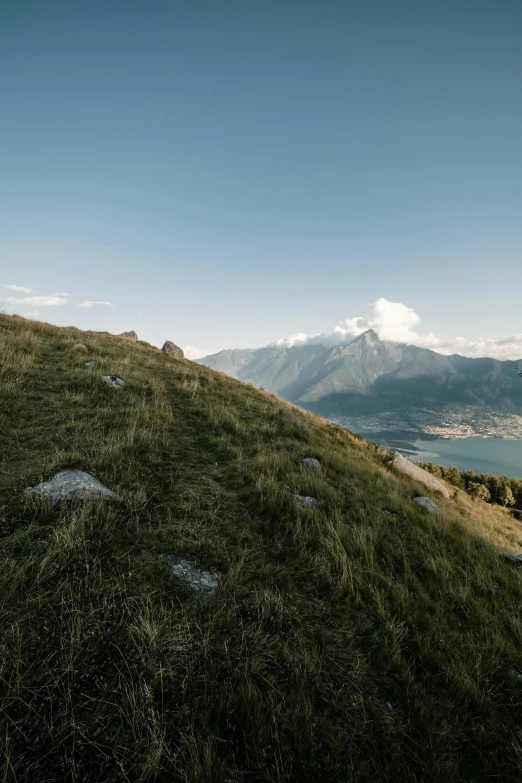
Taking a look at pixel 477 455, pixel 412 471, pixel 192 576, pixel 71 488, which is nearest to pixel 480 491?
pixel 412 471

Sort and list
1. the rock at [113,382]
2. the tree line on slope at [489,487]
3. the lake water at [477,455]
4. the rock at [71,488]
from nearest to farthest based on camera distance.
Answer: the rock at [71,488] < the rock at [113,382] < the tree line on slope at [489,487] < the lake water at [477,455]

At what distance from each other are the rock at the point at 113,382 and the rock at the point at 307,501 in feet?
25.1

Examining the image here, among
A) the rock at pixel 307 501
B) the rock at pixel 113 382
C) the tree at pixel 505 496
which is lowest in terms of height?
the tree at pixel 505 496

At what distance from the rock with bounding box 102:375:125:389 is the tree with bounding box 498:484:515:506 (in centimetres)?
3823

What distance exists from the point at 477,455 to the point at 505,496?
517 ft

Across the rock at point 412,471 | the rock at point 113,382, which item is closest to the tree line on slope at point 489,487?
the rock at point 412,471

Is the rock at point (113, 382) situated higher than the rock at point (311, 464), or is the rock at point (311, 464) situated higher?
the rock at point (113, 382)

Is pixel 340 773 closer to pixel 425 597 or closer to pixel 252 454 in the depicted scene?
pixel 425 597

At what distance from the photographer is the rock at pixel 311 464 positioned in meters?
8.08

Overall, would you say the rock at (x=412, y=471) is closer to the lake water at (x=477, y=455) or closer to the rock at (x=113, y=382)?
the rock at (x=113, y=382)

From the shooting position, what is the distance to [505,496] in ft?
103

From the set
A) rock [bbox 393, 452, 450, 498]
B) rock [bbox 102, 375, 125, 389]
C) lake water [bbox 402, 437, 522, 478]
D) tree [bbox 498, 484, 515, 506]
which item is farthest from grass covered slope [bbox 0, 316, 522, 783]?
lake water [bbox 402, 437, 522, 478]

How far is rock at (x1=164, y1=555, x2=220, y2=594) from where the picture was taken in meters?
3.44

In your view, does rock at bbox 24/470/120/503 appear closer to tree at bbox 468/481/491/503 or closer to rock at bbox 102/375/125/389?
rock at bbox 102/375/125/389
